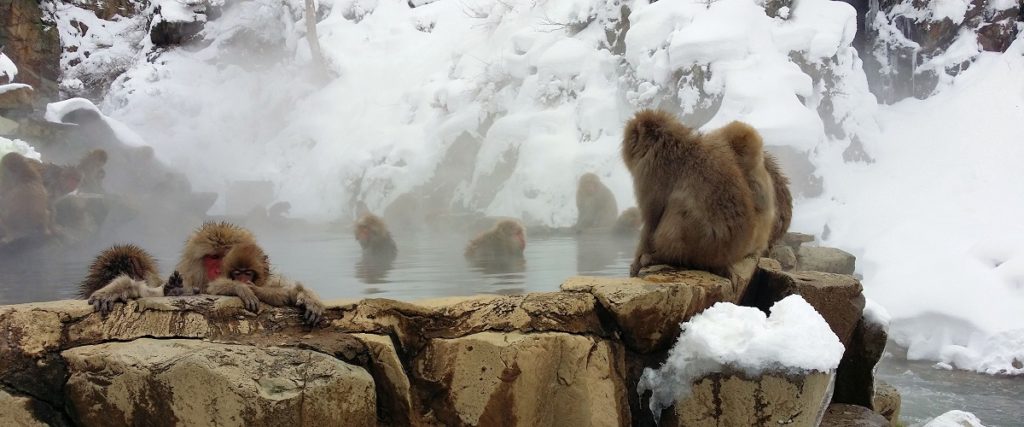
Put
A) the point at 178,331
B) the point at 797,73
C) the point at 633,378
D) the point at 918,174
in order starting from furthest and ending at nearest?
the point at 918,174 → the point at 797,73 → the point at 633,378 → the point at 178,331

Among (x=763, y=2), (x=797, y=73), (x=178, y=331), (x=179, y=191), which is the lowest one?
(x=178, y=331)

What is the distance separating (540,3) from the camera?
12.5 metres

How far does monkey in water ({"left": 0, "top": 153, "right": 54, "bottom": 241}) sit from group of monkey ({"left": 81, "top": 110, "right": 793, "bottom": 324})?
5.27 m

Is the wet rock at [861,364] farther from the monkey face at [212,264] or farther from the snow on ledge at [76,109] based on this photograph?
the snow on ledge at [76,109]

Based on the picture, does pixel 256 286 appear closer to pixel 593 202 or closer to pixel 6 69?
pixel 593 202

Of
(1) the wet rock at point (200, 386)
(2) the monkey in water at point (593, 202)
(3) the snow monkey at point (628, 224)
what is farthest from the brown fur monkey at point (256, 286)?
(2) the monkey in water at point (593, 202)

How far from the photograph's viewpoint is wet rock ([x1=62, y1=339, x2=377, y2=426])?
7.06 ft

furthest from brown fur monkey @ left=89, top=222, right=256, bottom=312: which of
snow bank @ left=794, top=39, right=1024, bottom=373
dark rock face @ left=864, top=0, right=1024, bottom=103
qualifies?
dark rock face @ left=864, top=0, right=1024, bottom=103

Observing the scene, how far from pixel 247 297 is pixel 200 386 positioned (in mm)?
379

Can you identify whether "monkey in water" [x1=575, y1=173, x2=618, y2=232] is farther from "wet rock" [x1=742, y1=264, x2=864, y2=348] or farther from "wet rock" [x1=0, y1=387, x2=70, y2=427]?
"wet rock" [x1=0, y1=387, x2=70, y2=427]

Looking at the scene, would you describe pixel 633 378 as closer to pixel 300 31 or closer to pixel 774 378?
pixel 774 378

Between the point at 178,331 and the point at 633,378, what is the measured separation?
1610 millimetres

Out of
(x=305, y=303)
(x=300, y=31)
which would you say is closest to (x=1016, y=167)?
(x=305, y=303)

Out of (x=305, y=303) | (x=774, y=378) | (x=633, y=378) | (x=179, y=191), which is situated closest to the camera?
(x=305, y=303)
